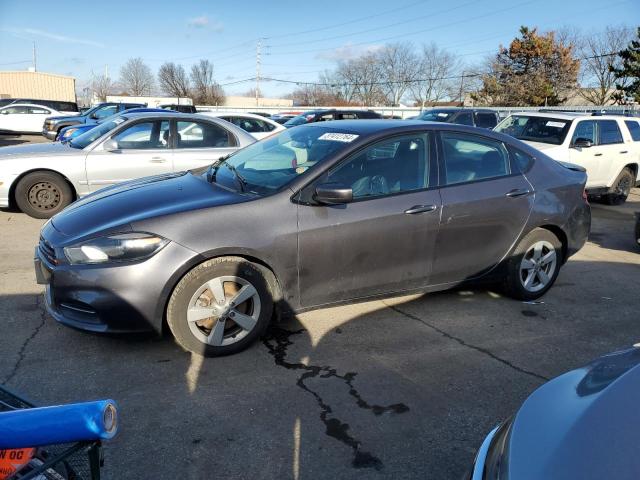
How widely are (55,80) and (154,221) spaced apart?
204ft

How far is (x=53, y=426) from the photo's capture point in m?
1.25

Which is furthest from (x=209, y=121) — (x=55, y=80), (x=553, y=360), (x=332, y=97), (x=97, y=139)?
(x=332, y=97)

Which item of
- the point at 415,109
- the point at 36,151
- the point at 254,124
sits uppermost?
the point at 415,109

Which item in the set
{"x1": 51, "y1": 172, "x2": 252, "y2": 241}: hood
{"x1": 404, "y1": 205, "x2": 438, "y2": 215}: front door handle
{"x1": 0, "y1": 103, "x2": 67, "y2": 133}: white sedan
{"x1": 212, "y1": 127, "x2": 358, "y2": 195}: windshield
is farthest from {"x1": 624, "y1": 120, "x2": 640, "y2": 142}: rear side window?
{"x1": 0, "y1": 103, "x2": 67, "y2": 133}: white sedan

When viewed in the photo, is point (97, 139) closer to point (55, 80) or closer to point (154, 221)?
point (154, 221)

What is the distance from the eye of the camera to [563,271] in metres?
6.06

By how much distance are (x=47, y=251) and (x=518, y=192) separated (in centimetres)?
381

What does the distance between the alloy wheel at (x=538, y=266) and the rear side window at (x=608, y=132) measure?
6.82m

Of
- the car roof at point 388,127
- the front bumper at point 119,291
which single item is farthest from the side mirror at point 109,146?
the front bumper at point 119,291

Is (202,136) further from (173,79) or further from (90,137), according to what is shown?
(173,79)

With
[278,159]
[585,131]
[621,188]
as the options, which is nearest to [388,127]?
[278,159]

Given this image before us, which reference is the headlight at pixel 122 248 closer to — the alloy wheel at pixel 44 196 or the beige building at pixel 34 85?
the alloy wheel at pixel 44 196

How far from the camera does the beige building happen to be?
5591 cm

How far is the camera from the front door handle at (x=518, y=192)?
4531mm
